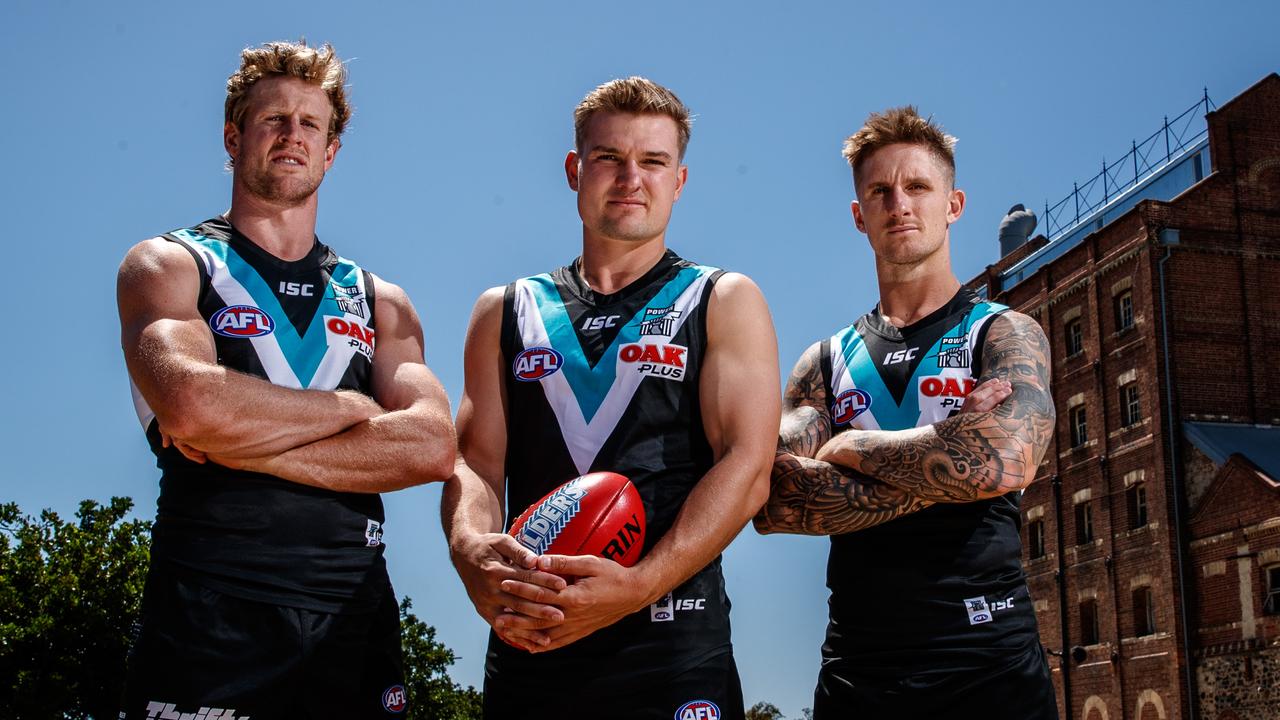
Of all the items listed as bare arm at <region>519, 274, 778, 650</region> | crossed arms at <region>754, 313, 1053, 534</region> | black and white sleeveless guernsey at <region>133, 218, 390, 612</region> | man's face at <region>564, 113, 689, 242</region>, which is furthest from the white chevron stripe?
crossed arms at <region>754, 313, 1053, 534</region>

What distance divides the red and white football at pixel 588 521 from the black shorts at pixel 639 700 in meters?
0.53

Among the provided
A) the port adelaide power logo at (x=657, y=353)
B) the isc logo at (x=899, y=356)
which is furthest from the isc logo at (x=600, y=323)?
the isc logo at (x=899, y=356)

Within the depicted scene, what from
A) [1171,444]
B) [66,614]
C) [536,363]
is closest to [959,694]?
[536,363]

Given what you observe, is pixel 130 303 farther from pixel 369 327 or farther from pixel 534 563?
pixel 534 563

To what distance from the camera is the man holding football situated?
15.5ft

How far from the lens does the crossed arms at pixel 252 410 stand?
491cm

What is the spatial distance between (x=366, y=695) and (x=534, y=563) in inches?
51.8

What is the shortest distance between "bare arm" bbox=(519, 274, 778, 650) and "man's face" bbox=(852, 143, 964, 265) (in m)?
1.28

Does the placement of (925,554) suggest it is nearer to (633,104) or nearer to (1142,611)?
(633,104)

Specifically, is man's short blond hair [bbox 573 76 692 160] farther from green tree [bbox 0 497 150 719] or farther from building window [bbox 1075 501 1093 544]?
building window [bbox 1075 501 1093 544]

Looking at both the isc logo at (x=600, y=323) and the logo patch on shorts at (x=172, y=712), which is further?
the isc logo at (x=600, y=323)

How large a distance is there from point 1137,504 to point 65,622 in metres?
33.7

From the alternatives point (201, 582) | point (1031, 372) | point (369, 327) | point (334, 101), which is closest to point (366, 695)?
point (201, 582)

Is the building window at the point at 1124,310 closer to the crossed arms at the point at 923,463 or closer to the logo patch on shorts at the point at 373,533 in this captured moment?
the crossed arms at the point at 923,463
